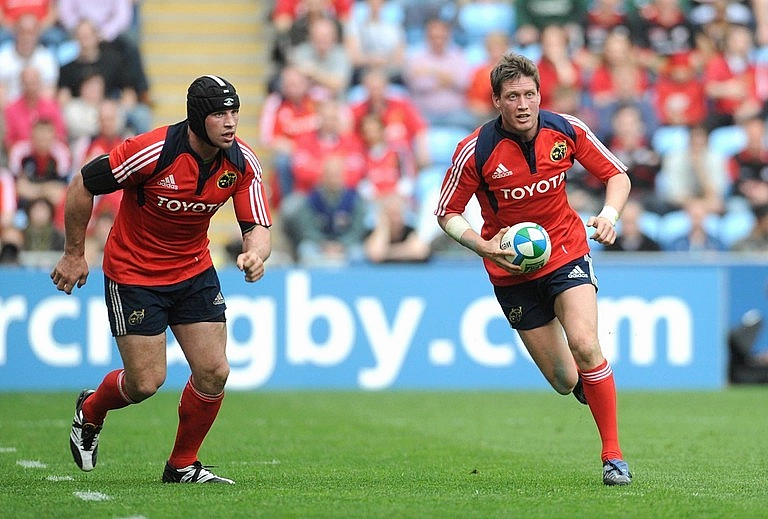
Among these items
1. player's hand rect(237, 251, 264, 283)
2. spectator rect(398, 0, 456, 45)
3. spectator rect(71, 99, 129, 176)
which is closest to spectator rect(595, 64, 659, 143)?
spectator rect(398, 0, 456, 45)

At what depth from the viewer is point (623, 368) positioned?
1547cm

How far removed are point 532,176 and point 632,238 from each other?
27.5ft

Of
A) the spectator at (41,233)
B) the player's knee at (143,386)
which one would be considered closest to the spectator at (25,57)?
the spectator at (41,233)

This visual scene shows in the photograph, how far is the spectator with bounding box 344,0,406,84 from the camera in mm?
18953

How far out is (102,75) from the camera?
706 inches

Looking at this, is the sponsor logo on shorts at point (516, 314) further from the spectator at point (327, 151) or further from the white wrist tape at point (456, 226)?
the spectator at point (327, 151)

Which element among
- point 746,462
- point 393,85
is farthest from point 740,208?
point 746,462

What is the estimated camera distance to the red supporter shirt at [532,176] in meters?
8.24

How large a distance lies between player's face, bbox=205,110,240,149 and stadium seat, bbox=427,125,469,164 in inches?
441

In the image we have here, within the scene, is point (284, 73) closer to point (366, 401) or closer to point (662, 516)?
point (366, 401)

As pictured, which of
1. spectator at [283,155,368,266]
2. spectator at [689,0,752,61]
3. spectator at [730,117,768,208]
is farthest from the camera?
spectator at [689,0,752,61]

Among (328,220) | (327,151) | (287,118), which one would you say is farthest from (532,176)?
(287,118)

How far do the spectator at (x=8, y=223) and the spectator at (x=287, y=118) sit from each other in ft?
10.6

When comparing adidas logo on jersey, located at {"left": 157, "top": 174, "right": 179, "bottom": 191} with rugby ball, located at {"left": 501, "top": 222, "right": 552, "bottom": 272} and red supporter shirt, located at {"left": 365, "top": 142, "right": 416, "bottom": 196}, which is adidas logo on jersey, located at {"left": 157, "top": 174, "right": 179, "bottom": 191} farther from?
red supporter shirt, located at {"left": 365, "top": 142, "right": 416, "bottom": 196}
